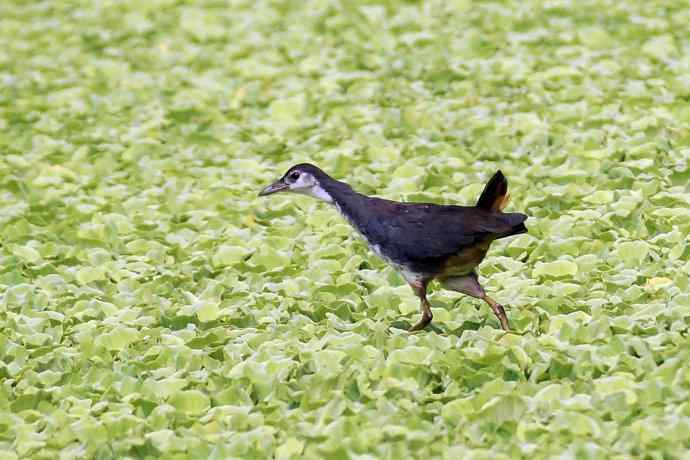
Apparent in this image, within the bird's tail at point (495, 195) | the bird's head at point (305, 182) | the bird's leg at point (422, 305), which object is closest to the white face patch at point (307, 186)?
the bird's head at point (305, 182)

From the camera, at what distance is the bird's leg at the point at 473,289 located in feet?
21.7

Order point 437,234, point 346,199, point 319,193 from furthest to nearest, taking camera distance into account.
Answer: point 319,193, point 346,199, point 437,234

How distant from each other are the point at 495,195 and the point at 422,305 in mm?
599

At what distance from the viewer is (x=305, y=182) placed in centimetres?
727

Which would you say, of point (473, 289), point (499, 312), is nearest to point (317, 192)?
point (473, 289)

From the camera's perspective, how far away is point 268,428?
19.0ft

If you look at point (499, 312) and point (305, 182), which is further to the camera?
point (305, 182)

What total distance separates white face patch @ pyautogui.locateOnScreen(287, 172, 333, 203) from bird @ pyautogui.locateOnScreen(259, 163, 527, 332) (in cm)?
25

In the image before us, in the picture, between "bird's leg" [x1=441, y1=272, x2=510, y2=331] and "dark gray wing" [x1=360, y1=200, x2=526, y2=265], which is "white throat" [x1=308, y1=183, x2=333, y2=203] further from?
"bird's leg" [x1=441, y1=272, x2=510, y2=331]

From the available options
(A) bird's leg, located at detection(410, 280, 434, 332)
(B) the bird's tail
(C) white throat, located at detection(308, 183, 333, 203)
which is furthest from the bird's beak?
Answer: (B) the bird's tail

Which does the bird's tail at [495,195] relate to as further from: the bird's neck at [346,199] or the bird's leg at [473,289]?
the bird's neck at [346,199]

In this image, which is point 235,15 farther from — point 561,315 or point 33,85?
point 561,315

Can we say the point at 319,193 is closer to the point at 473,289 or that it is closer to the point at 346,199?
the point at 346,199

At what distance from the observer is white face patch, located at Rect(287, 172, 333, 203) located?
23.5 ft
